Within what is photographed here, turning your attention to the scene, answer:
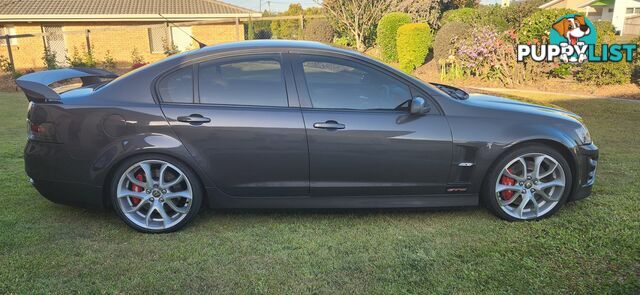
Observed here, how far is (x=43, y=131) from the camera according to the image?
3.52m

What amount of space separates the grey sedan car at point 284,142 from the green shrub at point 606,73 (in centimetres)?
788

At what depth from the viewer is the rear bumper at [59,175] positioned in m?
3.51

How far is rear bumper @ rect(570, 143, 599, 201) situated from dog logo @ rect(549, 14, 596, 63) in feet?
26.5

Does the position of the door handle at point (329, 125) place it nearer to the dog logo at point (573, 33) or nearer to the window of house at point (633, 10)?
the dog logo at point (573, 33)

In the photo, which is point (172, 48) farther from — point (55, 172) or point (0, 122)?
point (55, 172)

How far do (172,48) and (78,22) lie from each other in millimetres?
4820

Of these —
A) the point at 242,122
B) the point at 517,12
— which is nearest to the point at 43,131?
the point at 242,122

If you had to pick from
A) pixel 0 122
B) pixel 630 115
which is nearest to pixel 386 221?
pixel 630 115

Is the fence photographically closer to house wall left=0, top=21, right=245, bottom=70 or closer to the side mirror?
house wall left=0, top=21, right=245, bottom=70

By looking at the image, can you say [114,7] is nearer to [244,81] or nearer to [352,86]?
[244,81]

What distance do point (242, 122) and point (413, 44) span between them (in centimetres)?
1216

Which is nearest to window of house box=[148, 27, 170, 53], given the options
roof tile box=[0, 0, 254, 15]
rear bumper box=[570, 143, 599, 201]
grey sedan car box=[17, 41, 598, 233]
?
roof tile box=[0, 0, 254, 15]

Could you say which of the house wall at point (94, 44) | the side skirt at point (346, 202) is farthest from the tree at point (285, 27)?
the side skirt at point (346, 202)

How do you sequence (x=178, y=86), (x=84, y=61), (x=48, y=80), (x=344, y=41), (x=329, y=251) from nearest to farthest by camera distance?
(x=329, y=251) < (x=178, y=86) < (x=48, y=80) < (x=84, y=61) < (x=344, y=41)
